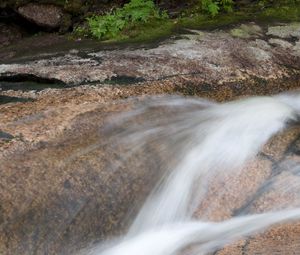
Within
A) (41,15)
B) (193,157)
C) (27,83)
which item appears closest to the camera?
(193,157)

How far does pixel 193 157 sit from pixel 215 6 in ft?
12.6

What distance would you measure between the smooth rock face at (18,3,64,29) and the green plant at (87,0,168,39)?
0.82 meters

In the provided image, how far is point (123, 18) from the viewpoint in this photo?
26.8 feet

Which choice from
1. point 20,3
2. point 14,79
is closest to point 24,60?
point 14,79

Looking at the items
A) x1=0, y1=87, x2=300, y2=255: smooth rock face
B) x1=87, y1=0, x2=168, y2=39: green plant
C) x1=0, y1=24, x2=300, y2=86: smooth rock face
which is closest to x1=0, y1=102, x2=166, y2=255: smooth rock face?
x1=0, y1=87, x2=300, y2=255: smooth rock face

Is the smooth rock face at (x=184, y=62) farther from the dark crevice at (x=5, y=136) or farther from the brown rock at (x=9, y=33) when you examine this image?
the brown rock at (x=9, y=33)

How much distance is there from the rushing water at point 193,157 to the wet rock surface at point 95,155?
0.11 m

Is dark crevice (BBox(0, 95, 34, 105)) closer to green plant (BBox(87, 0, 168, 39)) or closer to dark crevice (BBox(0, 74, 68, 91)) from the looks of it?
dark crevice (BBox(0, 74, 68, 91))

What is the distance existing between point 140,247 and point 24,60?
3354 millimetres

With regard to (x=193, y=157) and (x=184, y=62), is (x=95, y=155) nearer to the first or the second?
(x=193, y=157)

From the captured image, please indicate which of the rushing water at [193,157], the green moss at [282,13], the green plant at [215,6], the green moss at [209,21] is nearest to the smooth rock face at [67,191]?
the rushing water at [193,157]

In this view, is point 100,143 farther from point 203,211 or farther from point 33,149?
point 203,211

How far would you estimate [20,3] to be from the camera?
9.09 metres

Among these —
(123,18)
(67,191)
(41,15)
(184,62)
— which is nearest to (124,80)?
(184,62)
